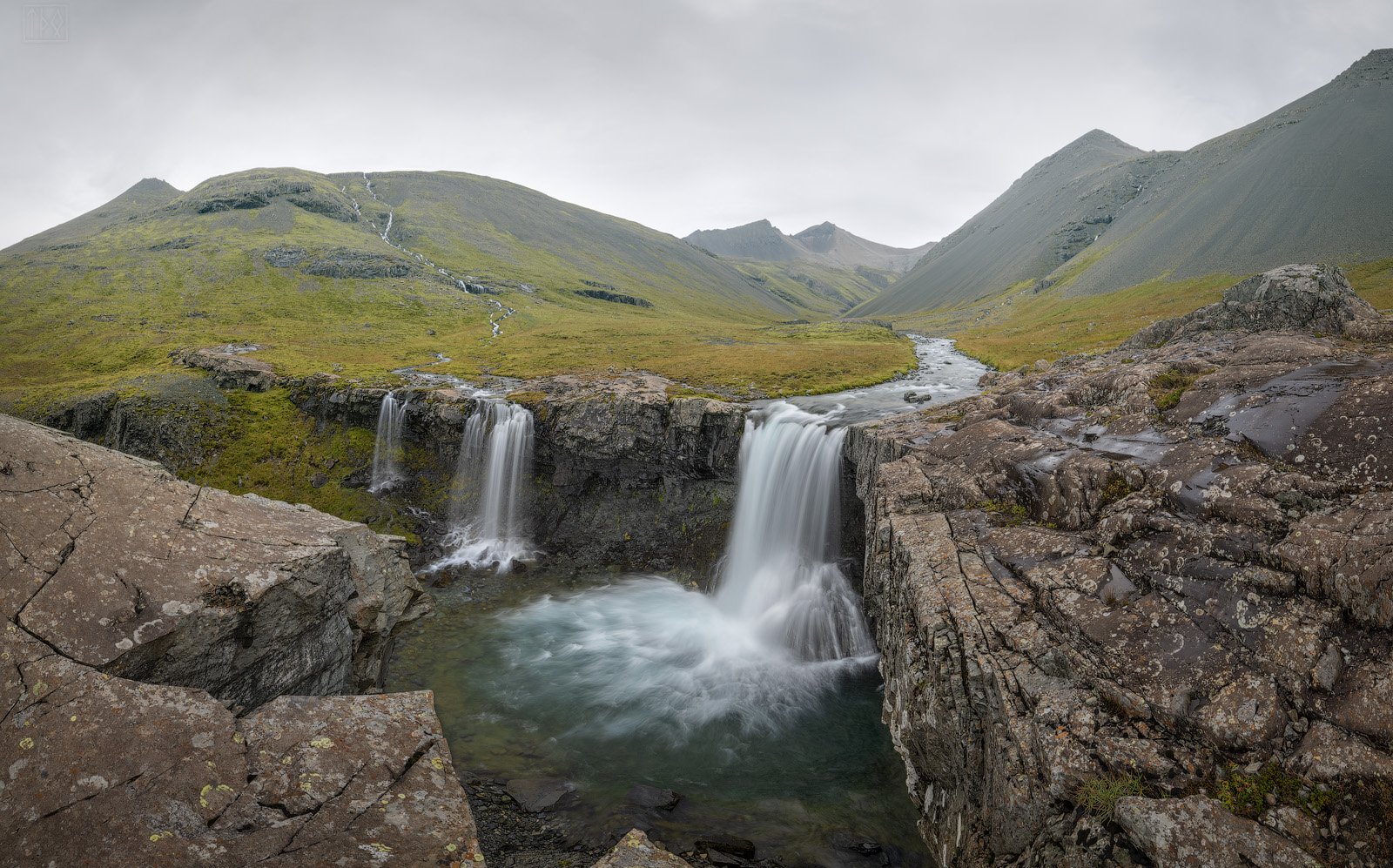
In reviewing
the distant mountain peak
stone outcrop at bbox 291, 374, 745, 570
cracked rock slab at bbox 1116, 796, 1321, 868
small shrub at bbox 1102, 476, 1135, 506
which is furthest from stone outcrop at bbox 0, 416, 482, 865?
the distant mountain peak

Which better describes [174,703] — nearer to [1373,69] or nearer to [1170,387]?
[1170,387]

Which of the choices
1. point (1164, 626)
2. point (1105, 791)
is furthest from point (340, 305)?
point (1105, 791)

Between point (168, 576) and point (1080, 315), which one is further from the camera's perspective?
point (1080, 315)

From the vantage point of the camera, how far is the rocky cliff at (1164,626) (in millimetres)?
7473

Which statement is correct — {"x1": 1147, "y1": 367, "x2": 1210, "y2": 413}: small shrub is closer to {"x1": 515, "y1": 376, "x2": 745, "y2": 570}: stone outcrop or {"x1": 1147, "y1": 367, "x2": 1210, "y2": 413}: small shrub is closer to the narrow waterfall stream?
the narrow waterfall stream

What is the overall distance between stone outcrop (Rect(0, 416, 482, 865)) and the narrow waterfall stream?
884 cm

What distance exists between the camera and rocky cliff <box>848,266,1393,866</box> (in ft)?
24.5

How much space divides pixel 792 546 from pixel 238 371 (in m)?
50.4

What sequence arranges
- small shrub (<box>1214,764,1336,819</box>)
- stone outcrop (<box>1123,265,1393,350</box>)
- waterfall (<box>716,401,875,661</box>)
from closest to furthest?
1. small shrub (<box>1214,764,1336,819</box>)
2. stone outcrop (<box>1123,265,1393,350</box>)
3. waterfall (<box>716,401,875,661</box>)

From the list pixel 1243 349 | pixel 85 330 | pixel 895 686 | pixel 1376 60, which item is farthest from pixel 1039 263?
pixel 85 330

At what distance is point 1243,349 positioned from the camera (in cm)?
1858

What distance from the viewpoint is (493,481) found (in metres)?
39.2

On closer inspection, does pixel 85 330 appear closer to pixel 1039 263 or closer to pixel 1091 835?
pixel 1091 835

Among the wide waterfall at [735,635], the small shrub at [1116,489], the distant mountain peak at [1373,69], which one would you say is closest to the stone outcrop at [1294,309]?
the small shrub at [1116,489]
